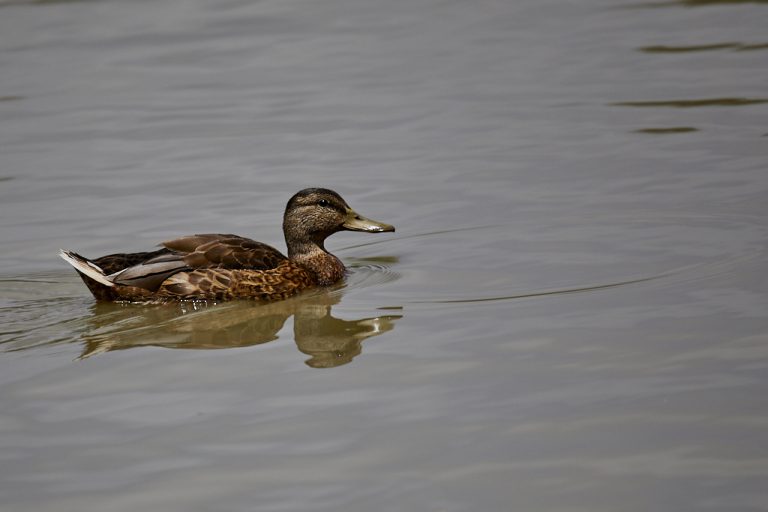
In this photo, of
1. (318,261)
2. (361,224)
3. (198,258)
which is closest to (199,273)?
(198,258)

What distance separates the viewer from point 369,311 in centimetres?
934

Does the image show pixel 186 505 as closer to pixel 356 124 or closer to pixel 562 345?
pixel 562 345

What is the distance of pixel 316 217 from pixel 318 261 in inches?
15.9

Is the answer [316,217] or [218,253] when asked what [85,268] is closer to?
[218,253]

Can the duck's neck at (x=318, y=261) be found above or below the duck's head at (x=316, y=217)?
below

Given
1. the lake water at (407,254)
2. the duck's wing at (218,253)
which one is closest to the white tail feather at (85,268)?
the lake water at (407,254)

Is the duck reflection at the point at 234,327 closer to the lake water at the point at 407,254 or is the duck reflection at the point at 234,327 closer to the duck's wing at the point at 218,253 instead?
the lake water at the point at 407,254

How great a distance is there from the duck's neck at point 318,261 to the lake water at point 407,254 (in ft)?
0.75

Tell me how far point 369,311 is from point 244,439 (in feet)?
9.04

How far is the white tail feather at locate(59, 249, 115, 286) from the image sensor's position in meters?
9.72

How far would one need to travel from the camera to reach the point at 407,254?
35.6 feet

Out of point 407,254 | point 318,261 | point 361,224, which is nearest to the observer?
point 318,261

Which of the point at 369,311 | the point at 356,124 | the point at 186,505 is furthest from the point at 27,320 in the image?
the point at 356,124

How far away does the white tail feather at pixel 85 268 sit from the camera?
972 cm
